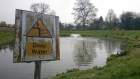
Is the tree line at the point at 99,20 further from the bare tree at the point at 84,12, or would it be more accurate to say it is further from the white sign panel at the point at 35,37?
the white sign panel at the point at 35,37

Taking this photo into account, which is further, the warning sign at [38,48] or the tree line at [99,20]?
the tree line at [99,20]

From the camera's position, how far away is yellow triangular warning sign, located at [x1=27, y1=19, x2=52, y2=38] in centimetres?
340

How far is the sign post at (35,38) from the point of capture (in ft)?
10.8

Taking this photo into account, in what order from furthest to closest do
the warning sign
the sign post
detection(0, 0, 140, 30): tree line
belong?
detection(0, 0, 140, 30): tree line → the warning sign → the sign post

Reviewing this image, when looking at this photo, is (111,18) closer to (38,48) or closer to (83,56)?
(83,56)

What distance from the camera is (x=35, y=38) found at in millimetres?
3455

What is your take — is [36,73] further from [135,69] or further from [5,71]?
[5,71]

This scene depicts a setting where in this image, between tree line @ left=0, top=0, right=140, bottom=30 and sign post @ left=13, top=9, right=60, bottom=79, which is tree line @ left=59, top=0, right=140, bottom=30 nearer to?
tree line @ left=0, top=0, right=140, bottom=30

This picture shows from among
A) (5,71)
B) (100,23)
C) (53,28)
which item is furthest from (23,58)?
(100,23)

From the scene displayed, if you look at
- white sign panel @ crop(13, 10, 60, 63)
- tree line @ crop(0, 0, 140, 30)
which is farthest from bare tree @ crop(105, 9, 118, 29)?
white sign panel @ crop(13, 10, 60, 63)

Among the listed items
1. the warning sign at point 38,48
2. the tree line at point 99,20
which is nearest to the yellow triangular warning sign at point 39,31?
the warning sign at point 38,48

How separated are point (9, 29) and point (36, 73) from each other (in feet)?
119

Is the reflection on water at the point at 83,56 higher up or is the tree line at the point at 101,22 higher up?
the tree line at the point at 101,22

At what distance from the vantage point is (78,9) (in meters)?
67.3
